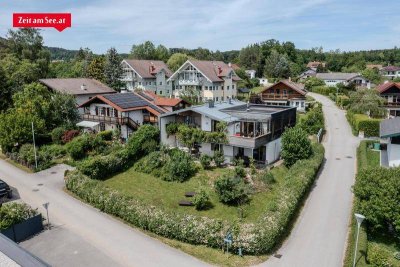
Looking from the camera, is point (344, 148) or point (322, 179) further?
point (344, 148)

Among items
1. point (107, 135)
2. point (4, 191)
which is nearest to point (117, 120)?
point (107, 135)

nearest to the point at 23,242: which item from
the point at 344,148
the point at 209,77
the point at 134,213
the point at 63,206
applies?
the point at 63,206

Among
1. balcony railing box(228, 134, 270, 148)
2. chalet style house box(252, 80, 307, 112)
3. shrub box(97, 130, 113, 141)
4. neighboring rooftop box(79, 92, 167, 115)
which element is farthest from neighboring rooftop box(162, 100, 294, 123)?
chalet style house box(252, 80, 307, 112)

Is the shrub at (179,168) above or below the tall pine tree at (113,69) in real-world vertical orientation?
below

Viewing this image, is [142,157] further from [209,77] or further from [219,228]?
[209,77]

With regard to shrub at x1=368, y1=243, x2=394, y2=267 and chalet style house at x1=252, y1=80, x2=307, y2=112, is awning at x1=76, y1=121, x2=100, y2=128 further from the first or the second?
shrub at x1=368, y1=243, x2=394, y2=267

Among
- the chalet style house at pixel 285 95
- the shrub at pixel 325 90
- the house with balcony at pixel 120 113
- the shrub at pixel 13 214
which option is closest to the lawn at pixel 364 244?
the shrub at pixel 13 214

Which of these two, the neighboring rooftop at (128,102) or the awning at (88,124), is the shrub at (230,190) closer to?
the neighboring rooftop at (128,102)
